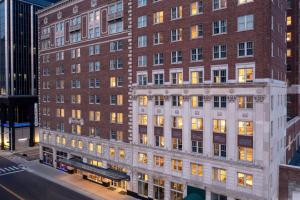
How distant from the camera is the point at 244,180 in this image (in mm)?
32906

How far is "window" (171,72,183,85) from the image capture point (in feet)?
127

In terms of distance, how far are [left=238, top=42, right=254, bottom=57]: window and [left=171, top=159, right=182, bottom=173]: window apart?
17472mm

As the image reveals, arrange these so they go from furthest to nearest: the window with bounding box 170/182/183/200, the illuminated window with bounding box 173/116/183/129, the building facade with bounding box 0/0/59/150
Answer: the building facade with bounding box 0/0/59/150 → the window with bounding box 170/182/183/200 → the illuminated window with bounding box 173/116/183/129

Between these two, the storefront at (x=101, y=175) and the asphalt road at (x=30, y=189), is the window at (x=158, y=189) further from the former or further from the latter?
the asphalt road at (x=30, y=189)

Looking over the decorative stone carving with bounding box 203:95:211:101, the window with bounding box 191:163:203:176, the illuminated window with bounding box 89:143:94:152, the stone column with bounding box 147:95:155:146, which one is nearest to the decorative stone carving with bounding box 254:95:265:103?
the decorative stone carving with bounding box 203:95:211:101

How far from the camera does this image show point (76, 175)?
185 ft

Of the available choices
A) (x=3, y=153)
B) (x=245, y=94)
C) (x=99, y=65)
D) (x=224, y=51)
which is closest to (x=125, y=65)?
(x=99, y=65)

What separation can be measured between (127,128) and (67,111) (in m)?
19.2

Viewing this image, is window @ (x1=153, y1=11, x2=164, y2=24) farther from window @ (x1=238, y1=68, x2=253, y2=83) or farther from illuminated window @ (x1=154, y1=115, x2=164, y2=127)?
window @ (x1=238, y1=68, x2=253, y2=83)

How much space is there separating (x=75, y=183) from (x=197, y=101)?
1175 inches

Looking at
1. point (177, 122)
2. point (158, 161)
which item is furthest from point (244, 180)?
point (158, 161)

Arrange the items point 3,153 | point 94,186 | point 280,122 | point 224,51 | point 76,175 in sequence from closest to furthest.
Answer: point 224,51
point 280,122
point 94,186
point 76,175
point 3,153

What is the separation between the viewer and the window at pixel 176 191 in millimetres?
39403

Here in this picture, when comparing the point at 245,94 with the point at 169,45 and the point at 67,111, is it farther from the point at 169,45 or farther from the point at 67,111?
the point at 67,111
